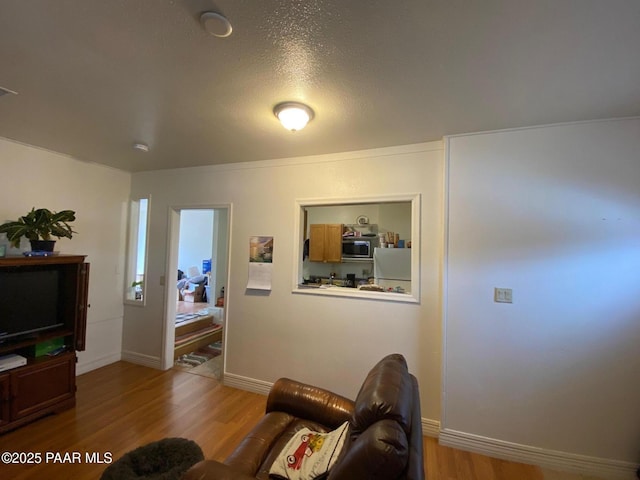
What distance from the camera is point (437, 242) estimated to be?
247 centimetres

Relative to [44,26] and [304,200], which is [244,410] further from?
[44,26]

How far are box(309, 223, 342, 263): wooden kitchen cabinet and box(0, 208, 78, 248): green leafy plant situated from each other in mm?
3726

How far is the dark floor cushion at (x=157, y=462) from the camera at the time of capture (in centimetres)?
167

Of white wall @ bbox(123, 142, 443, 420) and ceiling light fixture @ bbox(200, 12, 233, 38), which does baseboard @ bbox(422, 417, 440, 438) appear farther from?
ceiling light fixture @ bbox(200, 12, 233, 38)

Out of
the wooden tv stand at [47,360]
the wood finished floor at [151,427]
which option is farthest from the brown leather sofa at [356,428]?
the wooden tv stand at [47,360]

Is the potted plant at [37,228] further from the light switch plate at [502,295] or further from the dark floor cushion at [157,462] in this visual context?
the light switch plate at [502,295]

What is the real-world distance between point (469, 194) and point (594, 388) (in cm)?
164

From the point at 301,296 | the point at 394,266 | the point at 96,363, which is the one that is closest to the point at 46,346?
the point at 96,363

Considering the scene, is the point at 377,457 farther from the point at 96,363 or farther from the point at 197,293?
the point at 197,293

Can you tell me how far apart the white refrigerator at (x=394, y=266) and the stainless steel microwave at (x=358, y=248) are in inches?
28.4

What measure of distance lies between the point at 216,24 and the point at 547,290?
2.69 metres

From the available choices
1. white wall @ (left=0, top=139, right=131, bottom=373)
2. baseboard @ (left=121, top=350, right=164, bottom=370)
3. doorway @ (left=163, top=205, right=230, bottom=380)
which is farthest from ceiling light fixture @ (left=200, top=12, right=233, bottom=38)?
baseboard @ (left=121, top=350, right=164, bottom=370)

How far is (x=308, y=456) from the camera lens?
4.66ft

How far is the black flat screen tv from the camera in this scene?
2359 millimetres
